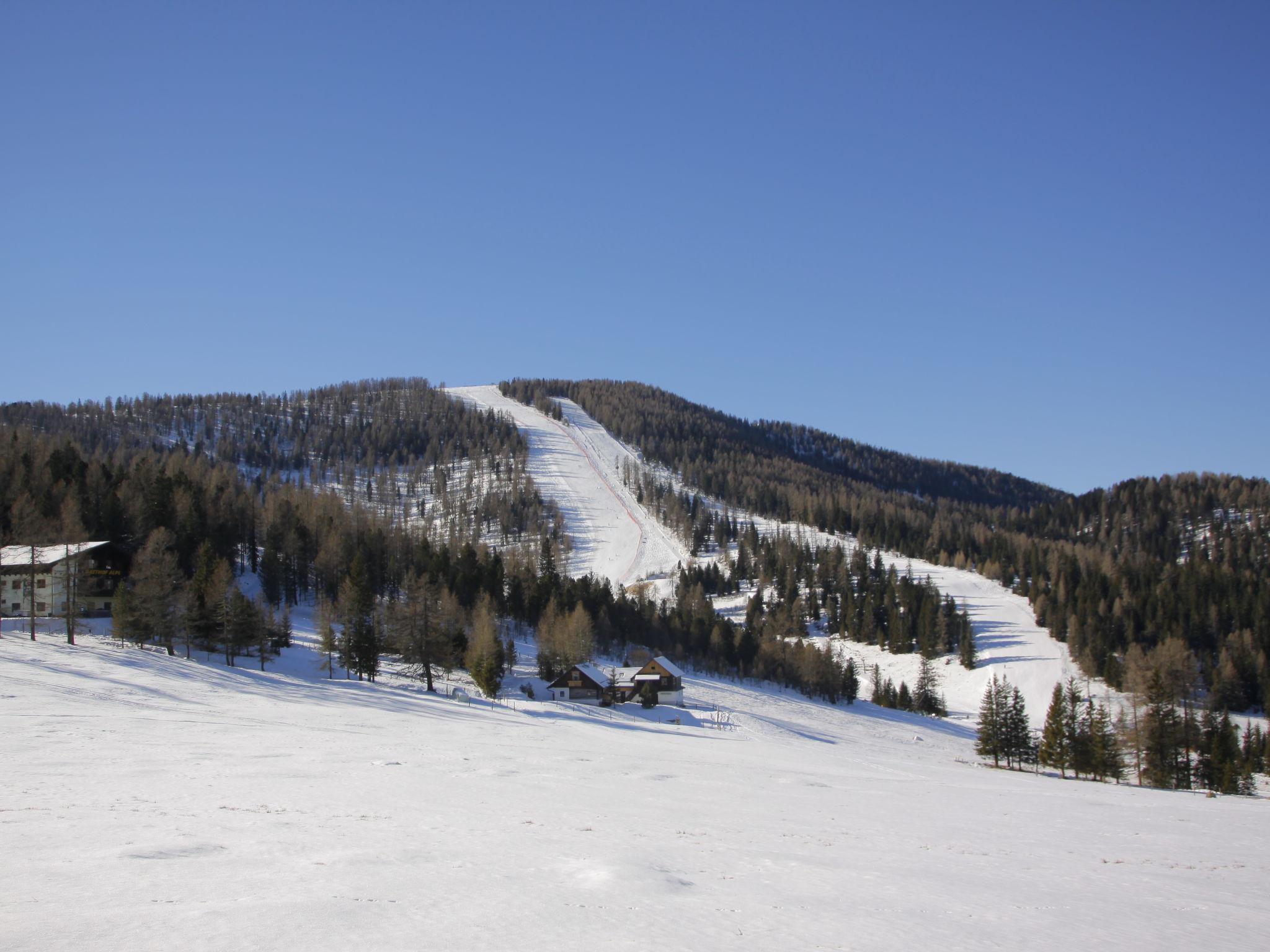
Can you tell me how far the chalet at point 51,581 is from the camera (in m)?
58.1

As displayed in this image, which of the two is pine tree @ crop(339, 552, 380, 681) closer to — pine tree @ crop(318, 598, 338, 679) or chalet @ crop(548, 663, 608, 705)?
pine tree @ crop(318, 598, 338, 679)

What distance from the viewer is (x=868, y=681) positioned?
10931cm

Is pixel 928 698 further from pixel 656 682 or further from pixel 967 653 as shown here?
pixel 656 682

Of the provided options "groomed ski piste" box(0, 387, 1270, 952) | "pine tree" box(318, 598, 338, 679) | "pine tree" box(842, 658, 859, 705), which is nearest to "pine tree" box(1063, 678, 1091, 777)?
"groomed ski piste" box(0, 387, 1270, 952)

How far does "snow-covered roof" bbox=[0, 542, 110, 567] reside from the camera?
59.6m

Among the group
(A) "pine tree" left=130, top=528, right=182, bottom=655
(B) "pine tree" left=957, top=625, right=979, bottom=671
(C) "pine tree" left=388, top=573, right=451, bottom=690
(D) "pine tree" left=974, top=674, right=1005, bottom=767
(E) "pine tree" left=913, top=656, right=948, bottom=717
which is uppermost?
(A) "pine tree" left=130, top=528, right=182, bottom=655

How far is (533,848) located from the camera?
51.0 feet

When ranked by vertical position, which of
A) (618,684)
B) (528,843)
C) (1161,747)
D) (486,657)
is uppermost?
(528,843)

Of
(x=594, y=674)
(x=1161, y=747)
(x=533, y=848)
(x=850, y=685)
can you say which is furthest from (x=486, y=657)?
(x=1161, y=747)

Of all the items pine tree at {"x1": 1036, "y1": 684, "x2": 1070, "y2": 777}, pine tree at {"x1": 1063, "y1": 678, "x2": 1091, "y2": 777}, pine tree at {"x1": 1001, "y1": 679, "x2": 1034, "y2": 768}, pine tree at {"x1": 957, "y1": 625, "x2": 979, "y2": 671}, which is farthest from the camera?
pine tree at {"x1": 957, "y1": 625, "x2": 979, "y2": 671}

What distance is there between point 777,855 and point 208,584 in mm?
54014

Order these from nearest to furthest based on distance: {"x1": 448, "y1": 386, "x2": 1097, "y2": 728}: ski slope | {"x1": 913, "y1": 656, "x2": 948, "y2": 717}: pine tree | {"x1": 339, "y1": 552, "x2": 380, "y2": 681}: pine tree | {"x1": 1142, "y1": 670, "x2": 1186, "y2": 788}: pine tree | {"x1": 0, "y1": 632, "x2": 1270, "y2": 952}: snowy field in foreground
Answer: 1. {"x1": 0, "y1": 632, "x2": 1270, "y2": 952}: snowy field in foreground
2. {"x1": 1142, "y1": 670, "x2": 1186, "y2": 788}: pine tree
3. {"x1": 339, "y1": 552, "x2": 380, "y2": 681}: pine tree
4. {"x1": 913, "y1": 656, "x2": 948, "y2": 717}: pine tree
5. {"x1": 448, "y1": 386, "x2": 1097, "y2": 728}: ski slope

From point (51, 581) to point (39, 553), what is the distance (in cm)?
219

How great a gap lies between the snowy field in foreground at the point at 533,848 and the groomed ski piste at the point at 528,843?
3.3 inches
